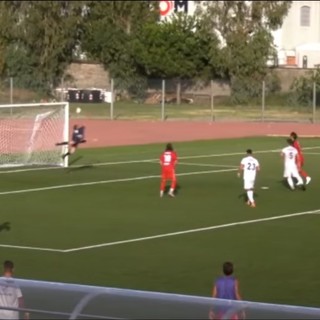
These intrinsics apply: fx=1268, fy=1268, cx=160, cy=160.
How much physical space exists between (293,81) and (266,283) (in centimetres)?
6731

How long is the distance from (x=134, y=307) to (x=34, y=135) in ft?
112

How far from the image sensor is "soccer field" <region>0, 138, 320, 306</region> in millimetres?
21938

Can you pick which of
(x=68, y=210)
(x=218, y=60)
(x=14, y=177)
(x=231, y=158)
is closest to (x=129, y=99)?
(x=218, y=60)

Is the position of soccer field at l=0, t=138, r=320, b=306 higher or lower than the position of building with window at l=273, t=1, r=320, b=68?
lower

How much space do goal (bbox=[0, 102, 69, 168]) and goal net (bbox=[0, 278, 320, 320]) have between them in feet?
101

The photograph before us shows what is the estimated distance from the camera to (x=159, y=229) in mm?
28141

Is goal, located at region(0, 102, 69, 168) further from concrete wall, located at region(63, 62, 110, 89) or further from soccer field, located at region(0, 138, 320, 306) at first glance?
concrete wall, located at region(63, 62, 110, 89)

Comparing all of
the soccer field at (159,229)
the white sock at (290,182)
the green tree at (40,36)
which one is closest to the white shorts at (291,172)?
the white sock at (290,182)

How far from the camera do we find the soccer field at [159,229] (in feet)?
72.0

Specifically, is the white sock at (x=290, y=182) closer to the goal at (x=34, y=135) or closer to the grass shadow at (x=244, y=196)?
the grass shadow at (x=244, y=196)

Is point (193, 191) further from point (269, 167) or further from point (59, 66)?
point (59, 66)

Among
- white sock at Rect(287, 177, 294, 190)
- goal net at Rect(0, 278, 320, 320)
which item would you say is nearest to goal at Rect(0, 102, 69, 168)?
white sock at Rect(287, 177, 294, 190)

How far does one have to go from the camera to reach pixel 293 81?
87.9 metres

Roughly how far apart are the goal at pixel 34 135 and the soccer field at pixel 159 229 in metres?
0.99
